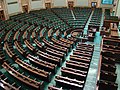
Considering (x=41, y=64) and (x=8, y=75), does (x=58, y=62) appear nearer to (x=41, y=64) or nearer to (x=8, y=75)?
(x=41, y=64)

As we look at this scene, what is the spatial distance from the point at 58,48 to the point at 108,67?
14.1ft

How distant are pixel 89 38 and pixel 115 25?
3.38 m

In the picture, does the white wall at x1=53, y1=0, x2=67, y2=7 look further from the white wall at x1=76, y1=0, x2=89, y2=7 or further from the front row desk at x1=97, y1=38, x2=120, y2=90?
the front row desk at x1=97, y1=38, x2=120, y2=90

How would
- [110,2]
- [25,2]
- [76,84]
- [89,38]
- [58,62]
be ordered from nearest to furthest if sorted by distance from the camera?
[76,84], [58,62], [89,38], [25,2], [110,2]

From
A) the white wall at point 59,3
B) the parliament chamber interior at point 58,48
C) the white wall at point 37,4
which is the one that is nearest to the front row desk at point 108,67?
the parliament chamber interior at point 58,48

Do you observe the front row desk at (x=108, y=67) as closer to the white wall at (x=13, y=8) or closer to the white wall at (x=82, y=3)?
the white wall at (x=13, y=8)

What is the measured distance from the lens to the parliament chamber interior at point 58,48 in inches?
298

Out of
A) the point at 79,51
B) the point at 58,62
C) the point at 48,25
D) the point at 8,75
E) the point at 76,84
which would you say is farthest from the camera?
the point at 48,25

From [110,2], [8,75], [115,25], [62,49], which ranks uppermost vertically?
[110,2]

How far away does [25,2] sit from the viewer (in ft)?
77.1

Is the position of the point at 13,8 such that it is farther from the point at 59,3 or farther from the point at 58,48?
the point at 58,48

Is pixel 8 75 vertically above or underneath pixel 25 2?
underneath

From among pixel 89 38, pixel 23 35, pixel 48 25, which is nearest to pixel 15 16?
pixel 48 25

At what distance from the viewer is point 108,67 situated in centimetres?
A: 813
